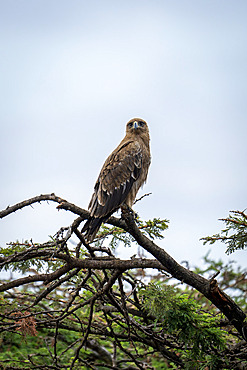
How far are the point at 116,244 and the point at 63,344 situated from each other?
275 cm

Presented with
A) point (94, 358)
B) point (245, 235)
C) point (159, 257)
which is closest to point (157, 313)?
point (159, 257)

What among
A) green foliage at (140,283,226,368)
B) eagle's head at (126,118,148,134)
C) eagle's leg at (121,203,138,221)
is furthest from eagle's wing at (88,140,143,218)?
green foliage at (140,283,226,368)

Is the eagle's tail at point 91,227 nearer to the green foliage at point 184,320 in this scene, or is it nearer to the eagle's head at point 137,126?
the green foliage at point 184,320

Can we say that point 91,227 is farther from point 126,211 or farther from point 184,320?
point 184,320

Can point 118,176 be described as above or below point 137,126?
below

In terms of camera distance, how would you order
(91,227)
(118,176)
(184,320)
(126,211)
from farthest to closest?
(118,176), (91,227), (126,211), (184,320)

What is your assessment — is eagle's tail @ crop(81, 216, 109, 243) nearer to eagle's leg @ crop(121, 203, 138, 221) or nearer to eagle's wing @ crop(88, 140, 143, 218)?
eagle's leg @ crop(121, 203, 138, 221)

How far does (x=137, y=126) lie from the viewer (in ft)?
22.6

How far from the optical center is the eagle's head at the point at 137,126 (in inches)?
272

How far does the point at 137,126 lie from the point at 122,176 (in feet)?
4.31

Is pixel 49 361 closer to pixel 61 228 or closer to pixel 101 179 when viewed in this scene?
pixel 101 179

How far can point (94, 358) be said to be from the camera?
643 cm

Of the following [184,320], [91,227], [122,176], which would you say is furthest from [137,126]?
[184,320]

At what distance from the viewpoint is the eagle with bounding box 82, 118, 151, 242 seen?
5.54m
